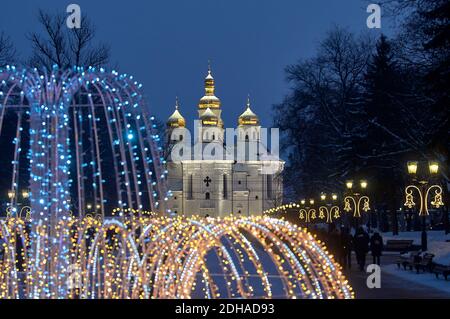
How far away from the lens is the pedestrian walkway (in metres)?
18.9

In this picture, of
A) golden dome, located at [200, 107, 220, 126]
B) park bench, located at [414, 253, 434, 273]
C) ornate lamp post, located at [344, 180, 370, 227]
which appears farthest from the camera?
golden dome, located at [200, 107, 220, 126]

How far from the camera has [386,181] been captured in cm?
5038

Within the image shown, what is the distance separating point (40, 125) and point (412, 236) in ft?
110

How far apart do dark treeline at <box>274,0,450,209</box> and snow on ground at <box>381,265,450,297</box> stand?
589 cm

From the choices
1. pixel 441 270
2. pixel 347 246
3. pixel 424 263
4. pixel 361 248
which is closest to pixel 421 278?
pixel 424 263

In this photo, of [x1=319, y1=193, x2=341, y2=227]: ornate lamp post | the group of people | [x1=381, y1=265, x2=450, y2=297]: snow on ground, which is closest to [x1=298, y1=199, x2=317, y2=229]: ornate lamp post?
[x1=319, y1=193, x2=341, y2=227]: ornate lamp post

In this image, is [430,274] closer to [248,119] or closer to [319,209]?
[319,209]

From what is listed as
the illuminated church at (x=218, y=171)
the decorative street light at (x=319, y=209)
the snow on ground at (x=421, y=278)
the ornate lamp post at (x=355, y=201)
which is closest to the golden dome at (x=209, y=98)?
the illuminated church at (x=218, y=171)

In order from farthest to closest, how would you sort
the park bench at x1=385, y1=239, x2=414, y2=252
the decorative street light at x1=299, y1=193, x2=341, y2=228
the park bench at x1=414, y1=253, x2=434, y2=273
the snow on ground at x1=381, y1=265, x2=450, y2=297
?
the decorative street light at x1=299, y1=193, x2=341, y2=228
the park bench at x1=385, y1=239, x2=414, y2=252
the park bench at x1=414, y1=253, x2=434, y2=273
the snow on ground at x1=381, y1=265, x2=450, y2=297

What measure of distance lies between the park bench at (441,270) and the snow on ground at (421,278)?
157 mm

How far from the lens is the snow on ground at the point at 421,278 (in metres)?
21.2

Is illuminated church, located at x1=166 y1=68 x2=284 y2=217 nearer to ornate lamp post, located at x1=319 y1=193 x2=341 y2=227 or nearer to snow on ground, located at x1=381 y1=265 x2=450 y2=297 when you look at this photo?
ornate lamp post, located at x1=319 y1=193 x2=341 y2=227

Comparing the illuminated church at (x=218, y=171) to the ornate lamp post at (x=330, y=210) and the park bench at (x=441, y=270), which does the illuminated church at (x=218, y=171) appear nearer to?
the ornate lamp post at (x=330, y=210)

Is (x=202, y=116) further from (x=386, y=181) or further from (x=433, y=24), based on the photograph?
(x=433, y=24)
